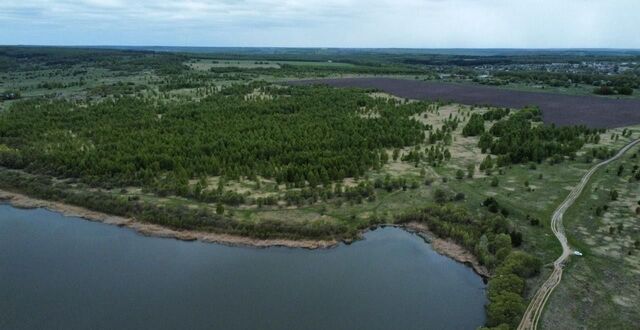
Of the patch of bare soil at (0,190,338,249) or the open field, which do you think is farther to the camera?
the patch of bare soil at (0,190,338,249)

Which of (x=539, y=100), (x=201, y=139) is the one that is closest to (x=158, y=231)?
(x=201, y=139)

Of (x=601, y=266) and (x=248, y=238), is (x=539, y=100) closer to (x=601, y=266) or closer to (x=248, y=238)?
(x=601, y=266)

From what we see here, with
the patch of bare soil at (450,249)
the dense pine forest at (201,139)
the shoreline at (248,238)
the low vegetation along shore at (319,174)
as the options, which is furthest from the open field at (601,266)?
the dense pine forest at (201,139)

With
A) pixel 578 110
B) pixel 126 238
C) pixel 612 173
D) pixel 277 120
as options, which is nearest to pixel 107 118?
pixel 277 120

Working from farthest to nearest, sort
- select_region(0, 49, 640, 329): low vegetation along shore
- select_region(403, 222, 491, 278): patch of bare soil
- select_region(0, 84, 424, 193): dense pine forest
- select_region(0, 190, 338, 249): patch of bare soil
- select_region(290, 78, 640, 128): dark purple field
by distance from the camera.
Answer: select_region(290, 78, 640, 128): dark purple field, select_region(0, 84, 424, 193): dense pine forest, select_region(0, 49, 640, 329): low vegetation along shore, select_region(0, 190, 338, 249): patch of bare soil, select_region(403, 222, 491, 278): patch of bare soil

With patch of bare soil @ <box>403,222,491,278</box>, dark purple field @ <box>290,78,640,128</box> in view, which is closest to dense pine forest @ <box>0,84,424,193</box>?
patch of bare soil @ <box>403,222,491,278</box>

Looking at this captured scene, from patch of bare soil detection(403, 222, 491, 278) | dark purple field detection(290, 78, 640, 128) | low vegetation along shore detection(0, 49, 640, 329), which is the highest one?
dark purple field detection(290, 78, 640, 128)

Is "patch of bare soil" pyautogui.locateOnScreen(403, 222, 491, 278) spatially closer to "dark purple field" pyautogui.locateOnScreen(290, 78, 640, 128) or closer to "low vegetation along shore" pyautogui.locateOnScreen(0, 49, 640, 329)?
"low vegetation along shore" pyautogui.locateOnScreen(0, 49, 640, 329)
